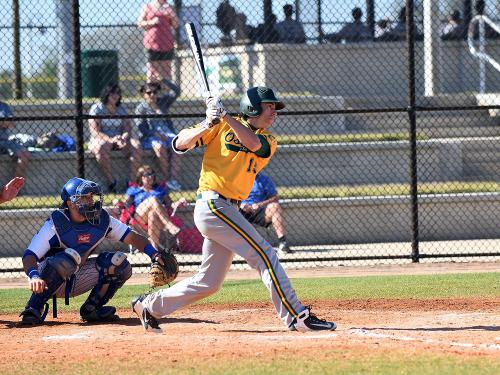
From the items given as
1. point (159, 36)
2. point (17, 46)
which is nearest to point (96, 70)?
point (17, 46)

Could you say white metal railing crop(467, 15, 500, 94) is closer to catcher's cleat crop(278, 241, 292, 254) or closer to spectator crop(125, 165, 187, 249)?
catcher's cleat crop(278, 241, 292, 254)

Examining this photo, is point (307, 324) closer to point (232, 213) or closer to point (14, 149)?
point (232, 213)

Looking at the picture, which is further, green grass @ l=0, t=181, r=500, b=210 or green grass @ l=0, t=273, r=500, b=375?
green grass @ l=0, t=181, r=500, b=210

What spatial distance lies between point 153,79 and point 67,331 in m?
8.08

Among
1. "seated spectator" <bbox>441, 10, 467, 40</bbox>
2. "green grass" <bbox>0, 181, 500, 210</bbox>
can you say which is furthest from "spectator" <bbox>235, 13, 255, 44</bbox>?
"green grass" <bbox>0, 181, 500, 210</bbox>

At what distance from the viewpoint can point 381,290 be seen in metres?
10.1

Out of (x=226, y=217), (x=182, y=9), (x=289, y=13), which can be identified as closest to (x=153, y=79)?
(x=182, y=9)

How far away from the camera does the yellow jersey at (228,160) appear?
727cm

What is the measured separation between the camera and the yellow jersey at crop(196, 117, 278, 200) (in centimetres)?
727

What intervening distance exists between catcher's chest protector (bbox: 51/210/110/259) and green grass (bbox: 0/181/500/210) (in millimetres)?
5547

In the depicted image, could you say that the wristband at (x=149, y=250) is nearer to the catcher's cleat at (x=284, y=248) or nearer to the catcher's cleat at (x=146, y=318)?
the catcher's cleat at (x=146, y=318)

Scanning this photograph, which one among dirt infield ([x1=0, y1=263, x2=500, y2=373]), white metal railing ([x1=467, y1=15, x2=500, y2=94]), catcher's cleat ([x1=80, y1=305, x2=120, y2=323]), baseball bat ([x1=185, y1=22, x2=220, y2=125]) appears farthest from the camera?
white metal railing ([x1=467, y1=15, x2=500, y2=94])

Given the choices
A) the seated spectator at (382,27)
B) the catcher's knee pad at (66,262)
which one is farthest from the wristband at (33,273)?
the seated spectator at (382,27)

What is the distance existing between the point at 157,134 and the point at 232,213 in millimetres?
7269
